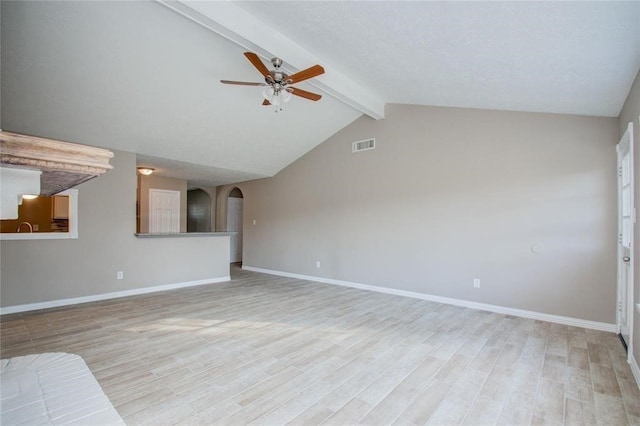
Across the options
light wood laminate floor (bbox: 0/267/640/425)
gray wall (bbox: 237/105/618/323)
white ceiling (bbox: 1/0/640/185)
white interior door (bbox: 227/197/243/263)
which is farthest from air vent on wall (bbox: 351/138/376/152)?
white interior door (bbox: 227/197/243/263)

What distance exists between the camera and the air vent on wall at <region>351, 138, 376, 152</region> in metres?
5.64

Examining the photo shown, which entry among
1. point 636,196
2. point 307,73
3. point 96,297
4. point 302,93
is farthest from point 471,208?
point 96,297

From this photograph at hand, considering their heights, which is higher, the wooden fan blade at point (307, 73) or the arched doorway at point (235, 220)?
the wooden fan blade at point (307, 73)

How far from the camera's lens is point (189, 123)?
4.66 metres

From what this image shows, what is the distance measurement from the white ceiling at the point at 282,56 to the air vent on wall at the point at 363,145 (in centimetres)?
88

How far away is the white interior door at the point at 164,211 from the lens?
704 centimetres

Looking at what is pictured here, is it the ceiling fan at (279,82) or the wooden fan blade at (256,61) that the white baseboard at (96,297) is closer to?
the ceiling fan at (279,82)

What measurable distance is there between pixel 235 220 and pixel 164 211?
220 centimetres

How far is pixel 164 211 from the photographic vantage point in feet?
23.7

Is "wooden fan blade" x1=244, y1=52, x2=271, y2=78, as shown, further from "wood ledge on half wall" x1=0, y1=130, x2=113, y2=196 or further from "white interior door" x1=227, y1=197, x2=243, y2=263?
"white interior door" x1=227, y1=197, x2=243, y2=263

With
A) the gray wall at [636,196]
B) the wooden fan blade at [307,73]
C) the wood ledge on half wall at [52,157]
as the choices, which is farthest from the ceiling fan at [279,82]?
the gray wall at [636,196]

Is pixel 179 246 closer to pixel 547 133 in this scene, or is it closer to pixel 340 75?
pixel 340 75

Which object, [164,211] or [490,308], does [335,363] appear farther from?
[164,211]

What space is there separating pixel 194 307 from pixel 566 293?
4939 millimetres
